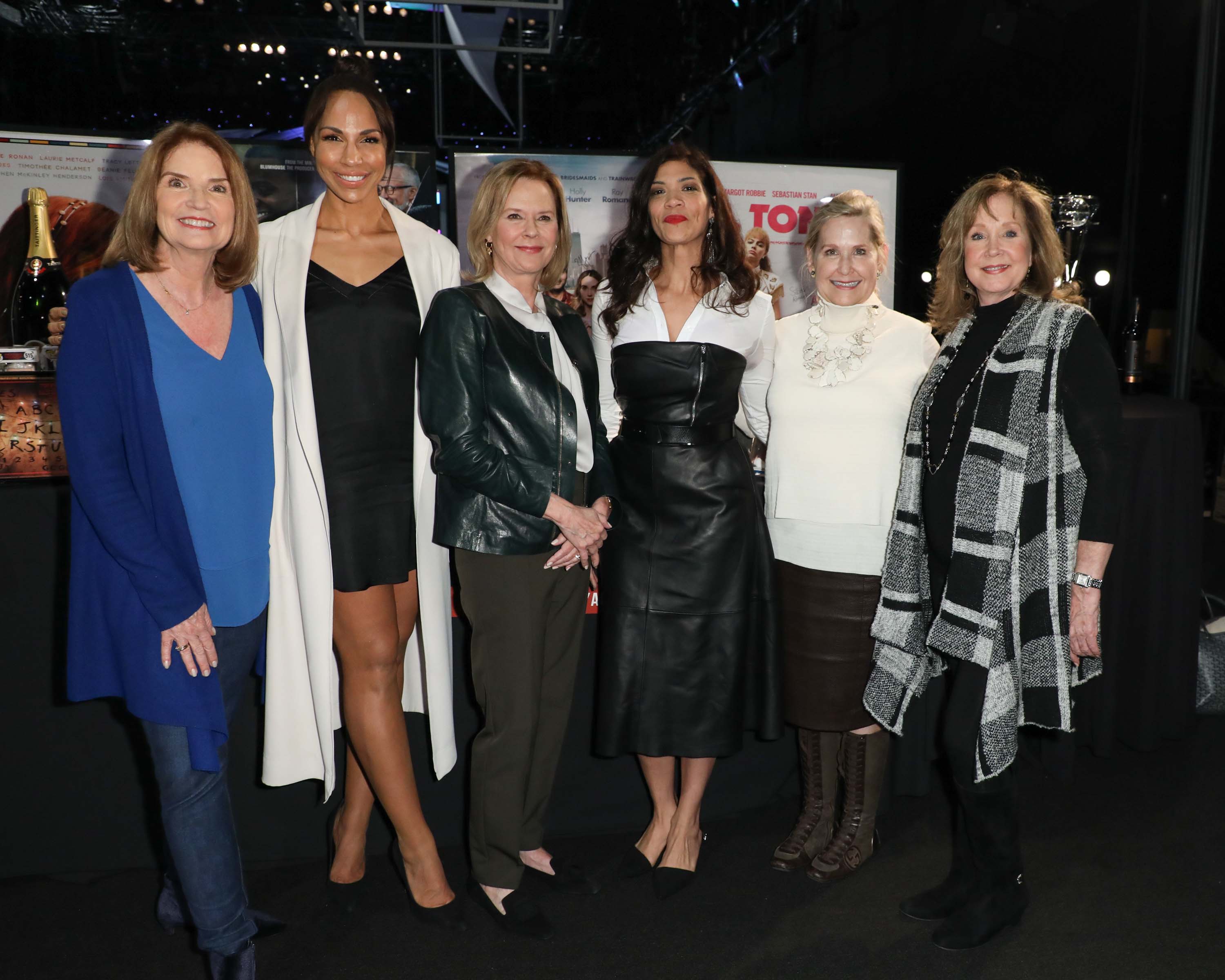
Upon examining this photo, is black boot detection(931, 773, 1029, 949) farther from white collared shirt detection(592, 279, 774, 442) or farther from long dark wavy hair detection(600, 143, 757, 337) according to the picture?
long dark wavy hair detection(600, 143, 757, 337)

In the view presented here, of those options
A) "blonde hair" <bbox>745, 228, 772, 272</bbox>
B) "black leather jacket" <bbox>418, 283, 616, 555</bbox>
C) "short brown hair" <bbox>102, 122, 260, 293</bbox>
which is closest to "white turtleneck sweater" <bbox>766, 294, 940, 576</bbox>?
"black leather jacket" <bbox>418, 283, 616, 555</bbox>

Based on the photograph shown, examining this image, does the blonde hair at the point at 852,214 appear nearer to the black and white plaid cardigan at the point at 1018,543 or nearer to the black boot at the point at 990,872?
the black and white plaid cardigan at the point at 1018,543

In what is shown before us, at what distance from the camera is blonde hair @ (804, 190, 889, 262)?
2.19 m

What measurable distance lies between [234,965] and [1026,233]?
2.24 meters

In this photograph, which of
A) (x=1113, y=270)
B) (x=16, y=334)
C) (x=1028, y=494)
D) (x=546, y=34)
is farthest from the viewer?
(x=1113, y=270)

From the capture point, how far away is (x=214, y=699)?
5.48 feet

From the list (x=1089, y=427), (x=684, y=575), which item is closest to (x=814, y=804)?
(x=684, y=575)

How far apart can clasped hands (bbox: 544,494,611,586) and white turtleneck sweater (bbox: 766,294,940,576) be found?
1.62ft

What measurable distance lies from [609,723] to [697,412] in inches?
31.8

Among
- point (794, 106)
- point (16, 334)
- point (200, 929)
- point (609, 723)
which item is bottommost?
point (200, 929)

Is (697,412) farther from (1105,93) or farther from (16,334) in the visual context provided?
(1105,93)

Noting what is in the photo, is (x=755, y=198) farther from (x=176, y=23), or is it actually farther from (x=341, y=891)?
(x=176, y=23)

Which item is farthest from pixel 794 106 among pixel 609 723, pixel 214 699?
pixel 214 699

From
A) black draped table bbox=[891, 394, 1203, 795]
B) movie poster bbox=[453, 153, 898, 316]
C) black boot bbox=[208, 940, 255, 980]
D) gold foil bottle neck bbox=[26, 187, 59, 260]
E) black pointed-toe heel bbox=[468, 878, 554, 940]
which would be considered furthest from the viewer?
movie poster bbox=[453, 153, 898, 316]
